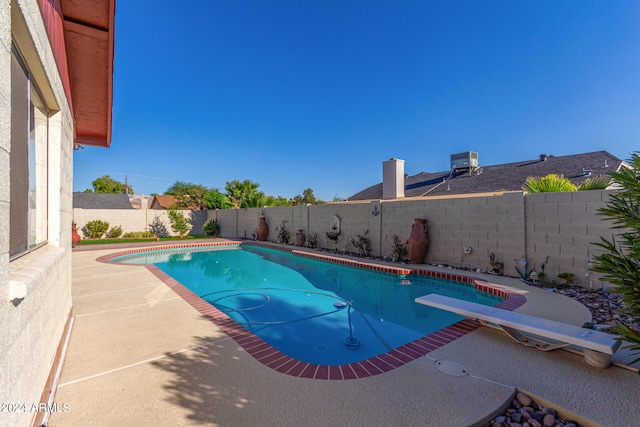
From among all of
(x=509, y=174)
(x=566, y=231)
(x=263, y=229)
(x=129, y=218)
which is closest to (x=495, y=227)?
(x=566, y=231)

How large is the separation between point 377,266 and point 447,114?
14852 mm

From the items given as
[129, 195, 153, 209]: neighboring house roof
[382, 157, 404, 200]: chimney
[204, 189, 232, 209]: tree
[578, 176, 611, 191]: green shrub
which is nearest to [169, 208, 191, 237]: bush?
[204, 189, 232, 209]: tree

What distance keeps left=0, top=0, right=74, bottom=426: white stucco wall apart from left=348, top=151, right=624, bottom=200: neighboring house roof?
65.0 feet

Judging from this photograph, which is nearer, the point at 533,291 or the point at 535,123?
the point at 533,291

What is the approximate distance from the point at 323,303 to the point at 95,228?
2154 cm

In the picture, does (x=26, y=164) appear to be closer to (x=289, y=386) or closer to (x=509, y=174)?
(x=289, y=386)

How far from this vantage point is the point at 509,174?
1897cm

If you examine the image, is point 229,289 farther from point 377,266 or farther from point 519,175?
point 519,175

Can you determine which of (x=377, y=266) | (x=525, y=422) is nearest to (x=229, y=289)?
(x=377, y=266)

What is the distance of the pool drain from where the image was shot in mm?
3434

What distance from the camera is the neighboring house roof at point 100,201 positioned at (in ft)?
98.3

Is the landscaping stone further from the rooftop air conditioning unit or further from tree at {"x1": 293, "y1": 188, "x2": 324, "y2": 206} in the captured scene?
tree at {"x1": 293, "y1": 188, "x2": 324, "y2": 206}

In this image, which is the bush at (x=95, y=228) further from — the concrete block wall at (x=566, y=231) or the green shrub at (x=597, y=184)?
the green shrub at (x=597, y=184)

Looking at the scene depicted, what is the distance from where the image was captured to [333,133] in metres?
27.2
